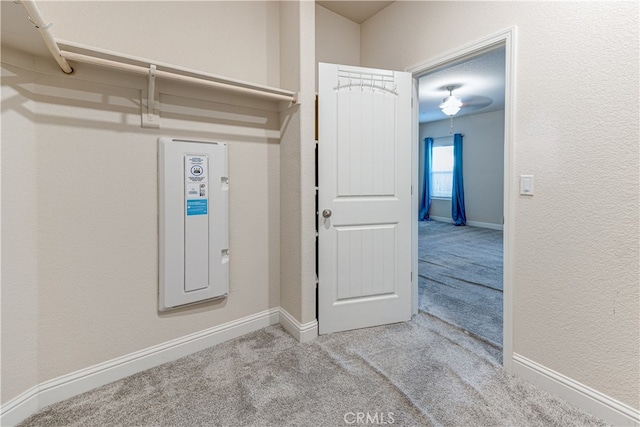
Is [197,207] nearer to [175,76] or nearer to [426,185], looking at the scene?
[175,76]

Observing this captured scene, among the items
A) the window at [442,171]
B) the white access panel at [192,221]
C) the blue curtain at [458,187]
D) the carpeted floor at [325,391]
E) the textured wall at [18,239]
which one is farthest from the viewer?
the window at [442,171]

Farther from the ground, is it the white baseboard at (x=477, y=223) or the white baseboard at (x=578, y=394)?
the white baseboard at (x=477, y=223)

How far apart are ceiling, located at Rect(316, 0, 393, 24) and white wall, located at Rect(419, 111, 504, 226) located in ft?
17.6

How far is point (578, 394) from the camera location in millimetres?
1472

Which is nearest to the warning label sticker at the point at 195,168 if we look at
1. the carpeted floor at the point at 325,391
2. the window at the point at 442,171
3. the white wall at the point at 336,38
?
the carpeted floor at the point at 325,391

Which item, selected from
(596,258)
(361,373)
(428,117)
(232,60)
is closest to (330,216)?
(361,373)

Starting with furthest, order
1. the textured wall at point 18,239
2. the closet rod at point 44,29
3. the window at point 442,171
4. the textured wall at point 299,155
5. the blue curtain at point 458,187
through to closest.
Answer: the window at point 442,171
the blue curtain at point 458,187
the textured wall at point 299,155
the textured wall at point 18,239
the closet rod at point 44,29

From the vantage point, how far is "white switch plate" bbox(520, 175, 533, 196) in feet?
5.30

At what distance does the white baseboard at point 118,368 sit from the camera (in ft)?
4.51

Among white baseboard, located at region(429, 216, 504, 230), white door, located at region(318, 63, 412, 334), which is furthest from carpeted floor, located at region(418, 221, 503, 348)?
white baseboard, located at region(429, 216, 504, 230)

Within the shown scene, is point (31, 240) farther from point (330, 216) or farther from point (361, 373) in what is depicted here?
point (361, 373)

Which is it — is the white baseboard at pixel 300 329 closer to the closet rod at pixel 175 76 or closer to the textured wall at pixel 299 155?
the textured wall at pixel 299 155

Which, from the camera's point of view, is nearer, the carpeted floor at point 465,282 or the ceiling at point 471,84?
the carpeted floor at point 465,282

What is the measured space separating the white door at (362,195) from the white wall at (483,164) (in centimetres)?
553
